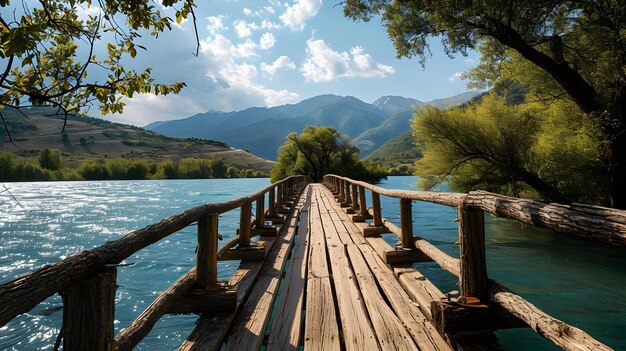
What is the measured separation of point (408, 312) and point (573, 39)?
1244 cm

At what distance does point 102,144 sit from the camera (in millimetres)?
159875

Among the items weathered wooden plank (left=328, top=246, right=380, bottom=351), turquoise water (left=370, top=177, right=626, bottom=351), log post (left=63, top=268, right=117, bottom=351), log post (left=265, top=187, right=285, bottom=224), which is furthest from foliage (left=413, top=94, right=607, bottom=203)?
log post (left=63, top=268, right=117, bottom=351)

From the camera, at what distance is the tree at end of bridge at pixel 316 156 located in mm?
50219

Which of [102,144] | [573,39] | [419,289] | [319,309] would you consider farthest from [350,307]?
[102,144]

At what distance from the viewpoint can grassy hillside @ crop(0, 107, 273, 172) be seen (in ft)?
463

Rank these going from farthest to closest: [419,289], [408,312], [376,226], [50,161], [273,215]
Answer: [50,161] → [273,215] → [376,226] → [419,289] → [408,312]

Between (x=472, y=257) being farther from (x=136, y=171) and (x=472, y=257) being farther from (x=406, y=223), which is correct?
(x=136, y=171)

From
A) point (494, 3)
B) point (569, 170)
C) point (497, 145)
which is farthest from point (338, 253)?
point (497, 145)

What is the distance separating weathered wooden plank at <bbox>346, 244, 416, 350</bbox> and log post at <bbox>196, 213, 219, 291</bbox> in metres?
1.71

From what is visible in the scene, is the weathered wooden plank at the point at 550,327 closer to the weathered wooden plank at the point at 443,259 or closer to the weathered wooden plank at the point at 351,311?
the weathered wooden plank at the point at 443,259

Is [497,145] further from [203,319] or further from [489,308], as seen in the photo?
[203,319]

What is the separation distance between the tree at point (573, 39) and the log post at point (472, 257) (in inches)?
335

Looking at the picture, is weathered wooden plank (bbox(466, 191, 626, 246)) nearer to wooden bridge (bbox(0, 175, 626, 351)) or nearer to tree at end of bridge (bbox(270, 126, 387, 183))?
wooden bridge (bbox(0, 175, 626, 351))

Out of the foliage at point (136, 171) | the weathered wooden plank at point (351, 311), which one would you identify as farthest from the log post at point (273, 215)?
the foliage at point (136, 171)
